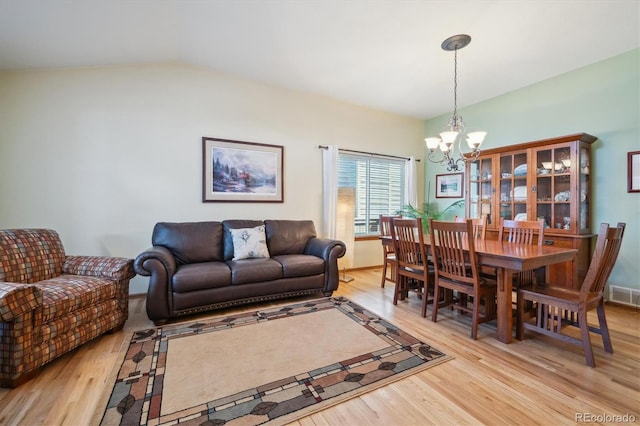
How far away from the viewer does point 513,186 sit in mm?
3719

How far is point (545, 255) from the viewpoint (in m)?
2.12

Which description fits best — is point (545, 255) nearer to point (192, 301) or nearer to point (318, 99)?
point (192, 301)

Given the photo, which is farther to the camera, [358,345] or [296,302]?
[296,302]

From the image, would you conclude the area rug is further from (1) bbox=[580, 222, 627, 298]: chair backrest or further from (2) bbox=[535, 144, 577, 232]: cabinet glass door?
(2) bbox=[535, 144, 577, 232]: cabinet glass door

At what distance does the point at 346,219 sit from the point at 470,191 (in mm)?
1958

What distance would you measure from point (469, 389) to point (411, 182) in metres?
4.04

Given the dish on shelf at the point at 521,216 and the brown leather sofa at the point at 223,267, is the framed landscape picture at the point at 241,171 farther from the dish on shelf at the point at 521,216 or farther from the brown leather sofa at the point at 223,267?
the dish on shelf at the point at 521,216

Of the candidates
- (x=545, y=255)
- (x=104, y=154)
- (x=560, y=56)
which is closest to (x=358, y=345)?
(x=545, y=255)

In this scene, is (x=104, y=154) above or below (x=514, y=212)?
above

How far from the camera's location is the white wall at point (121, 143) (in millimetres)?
2857

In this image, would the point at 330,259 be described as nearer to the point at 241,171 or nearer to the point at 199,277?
the point at 199,277

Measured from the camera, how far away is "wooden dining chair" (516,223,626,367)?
6.16 ft

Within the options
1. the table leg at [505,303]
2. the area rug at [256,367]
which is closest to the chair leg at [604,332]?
the table leg at [505,303]

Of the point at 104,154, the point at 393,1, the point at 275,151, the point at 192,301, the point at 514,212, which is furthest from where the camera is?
the point at 275,151
